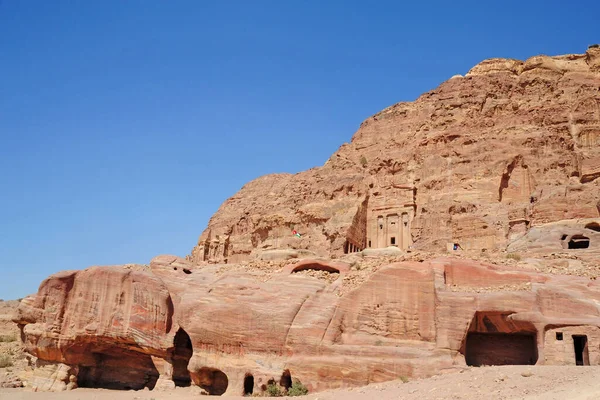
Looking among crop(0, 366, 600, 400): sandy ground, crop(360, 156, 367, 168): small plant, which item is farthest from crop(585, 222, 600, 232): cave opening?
crop(360, 156, 367, 168): small plant

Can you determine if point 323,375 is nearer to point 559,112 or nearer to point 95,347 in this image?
point 95,347

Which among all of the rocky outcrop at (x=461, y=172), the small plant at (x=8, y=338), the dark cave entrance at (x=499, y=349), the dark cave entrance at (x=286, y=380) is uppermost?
the rocky outcrop at (x=461, y=172)

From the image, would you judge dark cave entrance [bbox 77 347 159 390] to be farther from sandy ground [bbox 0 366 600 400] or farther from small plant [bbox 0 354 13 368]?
sandy ground [bbox 0 366 600 400]

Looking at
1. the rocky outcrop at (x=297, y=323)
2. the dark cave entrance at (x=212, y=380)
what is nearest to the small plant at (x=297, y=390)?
the rocky outcrop at (x=297, y=323)

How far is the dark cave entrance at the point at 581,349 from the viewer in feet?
69.5

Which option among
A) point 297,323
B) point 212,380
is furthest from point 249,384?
point 297,323

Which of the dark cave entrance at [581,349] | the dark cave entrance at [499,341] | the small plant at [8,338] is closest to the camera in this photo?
the dark cave entrance at [581,349]

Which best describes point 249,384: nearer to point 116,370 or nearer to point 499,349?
point 116,370

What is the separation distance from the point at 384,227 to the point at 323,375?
37.2 metres

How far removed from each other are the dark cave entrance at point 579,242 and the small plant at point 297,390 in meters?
20.5

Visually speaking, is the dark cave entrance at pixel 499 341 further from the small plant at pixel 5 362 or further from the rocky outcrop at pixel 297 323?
the small plant at pixel 5 362

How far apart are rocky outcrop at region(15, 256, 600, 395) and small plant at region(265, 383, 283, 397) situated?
26 centimetres

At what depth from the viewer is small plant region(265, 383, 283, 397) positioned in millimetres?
23328

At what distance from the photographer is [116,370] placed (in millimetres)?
30609
